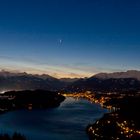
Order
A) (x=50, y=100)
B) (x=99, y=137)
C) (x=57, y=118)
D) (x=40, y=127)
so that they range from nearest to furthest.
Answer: (x=99, y=137) < (x=40, y=127) < (x=57, y=118) < (x=50, y=100)

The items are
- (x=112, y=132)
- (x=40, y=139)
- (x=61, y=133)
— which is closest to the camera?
(x=112, y=132)

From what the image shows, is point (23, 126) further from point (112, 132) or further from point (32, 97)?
point (32, 97)

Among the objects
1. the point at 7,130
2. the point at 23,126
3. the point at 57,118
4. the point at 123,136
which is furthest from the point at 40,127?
the point at 123,136

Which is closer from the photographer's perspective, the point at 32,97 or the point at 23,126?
the point at 23,126

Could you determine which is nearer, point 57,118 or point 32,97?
point 57,118

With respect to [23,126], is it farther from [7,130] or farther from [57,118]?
[57,118]

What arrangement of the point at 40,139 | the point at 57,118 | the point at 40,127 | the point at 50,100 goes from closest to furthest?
the point at 40,139 → the point at 40,127 → the point at 57,118 → the point at 50,100

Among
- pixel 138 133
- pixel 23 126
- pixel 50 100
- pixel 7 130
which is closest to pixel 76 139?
pixel 138 133

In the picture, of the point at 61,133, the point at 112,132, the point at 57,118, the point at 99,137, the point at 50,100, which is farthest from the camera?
the point at 50,100
